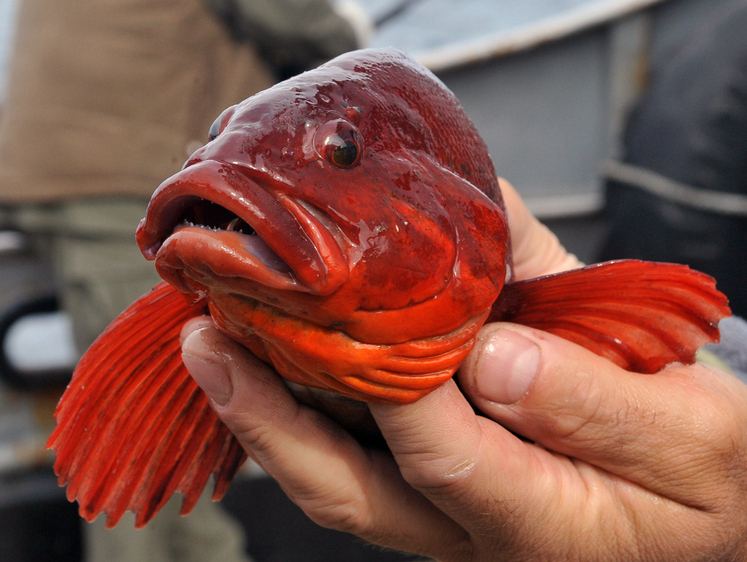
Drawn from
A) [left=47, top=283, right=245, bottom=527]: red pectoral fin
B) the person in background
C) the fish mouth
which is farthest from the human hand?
the person in background

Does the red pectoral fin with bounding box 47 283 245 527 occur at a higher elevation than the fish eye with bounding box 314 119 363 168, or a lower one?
lower

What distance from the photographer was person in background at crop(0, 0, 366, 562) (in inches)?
93.4

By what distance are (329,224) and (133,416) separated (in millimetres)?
610

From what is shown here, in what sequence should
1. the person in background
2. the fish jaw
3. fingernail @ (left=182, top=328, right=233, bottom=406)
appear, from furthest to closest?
the person in background
fingernail @ (left=182, top=328, right=233, bottom=406)
the fish jaw

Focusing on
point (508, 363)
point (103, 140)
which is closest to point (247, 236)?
point (508, 363)

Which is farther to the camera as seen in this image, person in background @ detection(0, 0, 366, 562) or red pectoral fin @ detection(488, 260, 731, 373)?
person in background @ detection(0, 0, 366, 562)

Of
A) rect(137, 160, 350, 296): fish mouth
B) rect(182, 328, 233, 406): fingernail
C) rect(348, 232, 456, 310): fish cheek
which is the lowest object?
rect(182, 328, 233, 406): fingernail

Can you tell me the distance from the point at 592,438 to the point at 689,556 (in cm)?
30

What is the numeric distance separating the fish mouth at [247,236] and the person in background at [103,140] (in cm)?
169

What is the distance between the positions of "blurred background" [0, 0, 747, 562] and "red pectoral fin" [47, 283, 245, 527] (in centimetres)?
138

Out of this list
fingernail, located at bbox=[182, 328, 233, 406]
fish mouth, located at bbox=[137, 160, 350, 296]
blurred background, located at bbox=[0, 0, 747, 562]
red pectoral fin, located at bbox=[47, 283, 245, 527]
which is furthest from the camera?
blurred background, located at bbox=[0, 0, 747, 562]

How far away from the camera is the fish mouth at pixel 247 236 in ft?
2.34

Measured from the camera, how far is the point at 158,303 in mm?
1105

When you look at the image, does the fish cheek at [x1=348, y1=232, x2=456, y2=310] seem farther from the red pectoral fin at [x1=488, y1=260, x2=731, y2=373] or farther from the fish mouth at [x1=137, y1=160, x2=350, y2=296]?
the red pectoral fin at [x1=488, y1=260, x2=731, y2=373]
